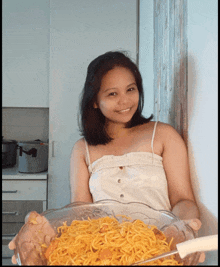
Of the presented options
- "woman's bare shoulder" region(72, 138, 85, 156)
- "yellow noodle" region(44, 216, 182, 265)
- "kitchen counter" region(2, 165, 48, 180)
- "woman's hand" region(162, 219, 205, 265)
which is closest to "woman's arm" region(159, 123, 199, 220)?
"woman's hand" region(162, 219, 205, 265)

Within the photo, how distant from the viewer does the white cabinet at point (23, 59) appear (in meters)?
2.37

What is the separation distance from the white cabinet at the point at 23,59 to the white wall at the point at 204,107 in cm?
166

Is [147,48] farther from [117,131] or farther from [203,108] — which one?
[203,108]

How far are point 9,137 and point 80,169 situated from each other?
5.93ft

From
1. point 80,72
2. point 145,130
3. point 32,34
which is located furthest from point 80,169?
point 32,34

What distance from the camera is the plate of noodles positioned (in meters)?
0.65

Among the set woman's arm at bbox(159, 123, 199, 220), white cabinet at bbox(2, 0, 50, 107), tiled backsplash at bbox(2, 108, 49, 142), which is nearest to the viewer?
woman's arm at bbox(159, 123, 199, 220)

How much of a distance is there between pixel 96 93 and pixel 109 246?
75cm

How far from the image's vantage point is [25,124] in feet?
8.99

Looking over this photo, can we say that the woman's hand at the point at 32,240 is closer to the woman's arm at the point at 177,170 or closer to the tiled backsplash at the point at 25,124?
the woman's arm at the point at 177,170

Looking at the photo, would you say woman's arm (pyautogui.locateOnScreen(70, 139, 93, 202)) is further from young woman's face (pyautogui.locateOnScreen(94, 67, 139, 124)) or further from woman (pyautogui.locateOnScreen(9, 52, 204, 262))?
young woman's face (pyautogui.locateOnScreen(94, 67, 139, 124))

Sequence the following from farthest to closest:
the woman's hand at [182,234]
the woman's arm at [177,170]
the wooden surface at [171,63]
→ the wooden surface at [171,63] < the woman's arm at [177,170] < the woman's hand at [182,234]

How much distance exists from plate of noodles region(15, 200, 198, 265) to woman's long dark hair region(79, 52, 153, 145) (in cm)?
49

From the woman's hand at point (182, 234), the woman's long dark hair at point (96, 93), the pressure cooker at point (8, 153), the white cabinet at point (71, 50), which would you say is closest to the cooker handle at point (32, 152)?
the white cabinet at point (71, 50)
